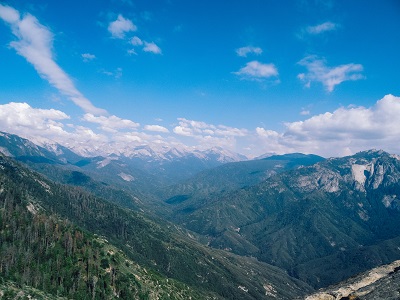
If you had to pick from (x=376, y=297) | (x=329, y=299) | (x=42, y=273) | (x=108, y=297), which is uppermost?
(x=376, y=297)

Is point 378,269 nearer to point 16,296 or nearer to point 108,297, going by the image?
point 16,296

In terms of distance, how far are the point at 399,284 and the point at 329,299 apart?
15.7m

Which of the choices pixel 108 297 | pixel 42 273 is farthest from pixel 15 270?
pixel 108 297

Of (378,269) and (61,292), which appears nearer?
(378,269)

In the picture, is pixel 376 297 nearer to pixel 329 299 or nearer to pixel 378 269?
pixel 329 299

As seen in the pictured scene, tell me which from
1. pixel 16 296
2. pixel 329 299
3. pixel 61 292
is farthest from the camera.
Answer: pixel 61 292

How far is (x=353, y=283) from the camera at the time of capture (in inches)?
2990

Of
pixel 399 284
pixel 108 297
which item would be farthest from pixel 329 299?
pixel 108 297

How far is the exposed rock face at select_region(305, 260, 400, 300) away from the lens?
59.5m

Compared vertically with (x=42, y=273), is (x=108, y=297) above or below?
below

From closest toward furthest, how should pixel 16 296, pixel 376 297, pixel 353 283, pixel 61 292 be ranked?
pixel 376 297 < pixel 353 283 < pixel 16 296 < pixel 61 292

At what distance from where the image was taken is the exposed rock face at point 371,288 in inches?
2343

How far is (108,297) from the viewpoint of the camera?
199500 millimetres

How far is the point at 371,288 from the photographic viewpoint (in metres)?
65.4
